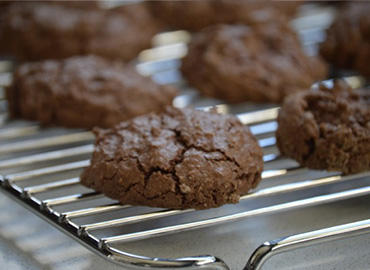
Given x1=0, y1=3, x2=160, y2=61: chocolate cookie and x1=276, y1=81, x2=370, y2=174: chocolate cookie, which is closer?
x1=276, y1=81, x2=370, y2=174: chocolate cookie

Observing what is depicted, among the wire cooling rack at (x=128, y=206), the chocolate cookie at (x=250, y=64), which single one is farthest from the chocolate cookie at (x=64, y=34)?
the chocolate cookie at (x=250, y=64)

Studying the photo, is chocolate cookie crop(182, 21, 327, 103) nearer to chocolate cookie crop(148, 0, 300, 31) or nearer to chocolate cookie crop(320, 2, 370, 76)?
chocolate cookie crop(320, 2, 370, 76)

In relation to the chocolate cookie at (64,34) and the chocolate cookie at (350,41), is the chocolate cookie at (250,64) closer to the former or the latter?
the chocolate cookie at (350,41)

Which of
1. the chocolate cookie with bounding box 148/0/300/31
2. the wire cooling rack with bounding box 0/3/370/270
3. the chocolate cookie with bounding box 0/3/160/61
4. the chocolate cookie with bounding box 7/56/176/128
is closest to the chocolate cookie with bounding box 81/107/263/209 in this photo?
the wire cooling rack with bounding box 0/3/370/270

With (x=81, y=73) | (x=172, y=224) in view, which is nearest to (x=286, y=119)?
(x=172, y=224)

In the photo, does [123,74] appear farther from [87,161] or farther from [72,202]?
[72,202]

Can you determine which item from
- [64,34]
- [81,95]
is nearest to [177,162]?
[81,95]

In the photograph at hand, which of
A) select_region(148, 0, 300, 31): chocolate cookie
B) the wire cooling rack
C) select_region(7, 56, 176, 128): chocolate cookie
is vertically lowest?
the wire cooling rack
